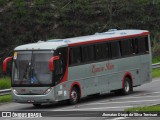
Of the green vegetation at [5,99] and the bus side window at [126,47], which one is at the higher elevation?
the bus side window at [126,47]

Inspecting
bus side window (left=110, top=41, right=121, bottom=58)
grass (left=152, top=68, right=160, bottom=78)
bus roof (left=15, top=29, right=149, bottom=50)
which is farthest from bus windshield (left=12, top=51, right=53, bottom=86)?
grass (left=152, top=68, right=160, bottom=78)

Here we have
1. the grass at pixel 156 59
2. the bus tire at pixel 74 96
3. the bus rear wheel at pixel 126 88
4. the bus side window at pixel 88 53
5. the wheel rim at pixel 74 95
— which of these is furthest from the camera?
the grass at pixel 156 59

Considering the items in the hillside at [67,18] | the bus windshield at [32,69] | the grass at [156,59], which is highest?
the hillside at [67,18]

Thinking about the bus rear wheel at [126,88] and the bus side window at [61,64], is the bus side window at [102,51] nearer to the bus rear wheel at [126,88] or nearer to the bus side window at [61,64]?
the bus rear wheel at [126,88]

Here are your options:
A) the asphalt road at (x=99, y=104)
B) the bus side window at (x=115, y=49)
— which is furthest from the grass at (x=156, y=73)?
the bus side window at (x=115, y=49)

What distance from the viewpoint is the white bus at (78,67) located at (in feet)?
85.1

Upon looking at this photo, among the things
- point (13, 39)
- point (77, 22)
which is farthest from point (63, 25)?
point (13, 39)

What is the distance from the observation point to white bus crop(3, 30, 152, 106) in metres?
25.9

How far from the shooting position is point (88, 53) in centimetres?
2836

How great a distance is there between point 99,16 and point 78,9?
6.51 ft

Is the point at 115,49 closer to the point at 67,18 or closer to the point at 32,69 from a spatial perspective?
the point at 32,69

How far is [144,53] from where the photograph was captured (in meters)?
32.3

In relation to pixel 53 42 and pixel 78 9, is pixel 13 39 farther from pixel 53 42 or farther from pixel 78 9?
pixel 53 42

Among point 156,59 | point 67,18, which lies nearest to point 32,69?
point 156,59
